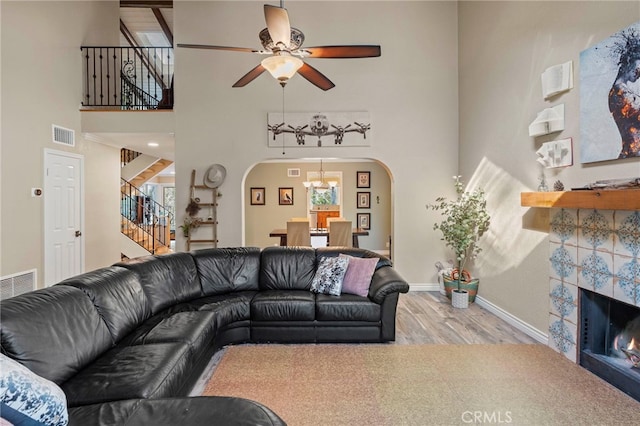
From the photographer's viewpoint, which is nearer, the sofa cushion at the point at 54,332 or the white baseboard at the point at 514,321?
the sofa cushion at the point at 54,332

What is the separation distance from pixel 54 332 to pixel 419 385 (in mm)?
2427

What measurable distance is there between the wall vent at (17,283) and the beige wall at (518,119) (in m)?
5.81

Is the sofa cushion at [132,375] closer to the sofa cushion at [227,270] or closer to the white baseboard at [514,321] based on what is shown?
the sofa cushion at [227,270]

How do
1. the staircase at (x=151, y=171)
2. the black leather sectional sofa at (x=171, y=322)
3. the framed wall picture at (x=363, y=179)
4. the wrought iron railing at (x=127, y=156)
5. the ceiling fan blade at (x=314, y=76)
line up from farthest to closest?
the framed wall picture at (x=363, y=179) → the staircase at (x=151, y=171) → the wrought iron railing at (x=127, y=156) → the ceiling fan blade at (x=314, y=76) → the black leather sectional sofa at (x=171, y=322)

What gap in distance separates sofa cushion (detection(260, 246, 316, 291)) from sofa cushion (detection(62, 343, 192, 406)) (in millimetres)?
1610

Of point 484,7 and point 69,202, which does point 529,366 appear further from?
point 69,202

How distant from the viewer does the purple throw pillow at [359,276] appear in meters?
3.40

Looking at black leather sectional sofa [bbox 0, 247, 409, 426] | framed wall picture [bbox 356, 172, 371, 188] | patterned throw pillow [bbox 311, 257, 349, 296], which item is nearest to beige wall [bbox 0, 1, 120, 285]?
black leather sectional sofa [bbox 0, 247, 409, 426]

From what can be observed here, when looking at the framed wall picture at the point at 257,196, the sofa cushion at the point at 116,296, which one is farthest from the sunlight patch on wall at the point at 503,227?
the framed wall picture at the point at 257,196

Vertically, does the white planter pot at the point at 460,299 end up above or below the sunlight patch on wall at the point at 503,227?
below

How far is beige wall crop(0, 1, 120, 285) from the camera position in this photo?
3.77 m

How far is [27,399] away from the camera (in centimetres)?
117

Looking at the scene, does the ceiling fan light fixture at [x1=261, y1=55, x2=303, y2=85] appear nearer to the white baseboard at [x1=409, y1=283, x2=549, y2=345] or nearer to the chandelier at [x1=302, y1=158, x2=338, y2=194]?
the white baseboard at [x1=409, y1=283, x2=549, y2=345]

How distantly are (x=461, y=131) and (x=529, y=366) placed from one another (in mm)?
3476
